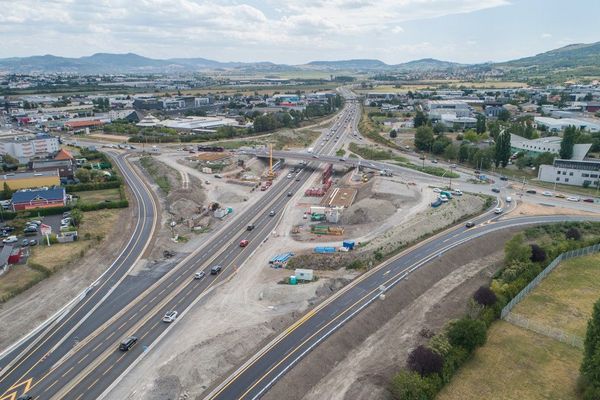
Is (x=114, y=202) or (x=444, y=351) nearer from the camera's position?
(x=444, y=351)

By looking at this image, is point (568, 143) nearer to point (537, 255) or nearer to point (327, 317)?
point (537, 255)

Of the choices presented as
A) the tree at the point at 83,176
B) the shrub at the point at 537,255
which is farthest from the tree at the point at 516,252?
the tree at the point at 83,176

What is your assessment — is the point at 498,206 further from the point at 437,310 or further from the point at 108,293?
the point at 108,293

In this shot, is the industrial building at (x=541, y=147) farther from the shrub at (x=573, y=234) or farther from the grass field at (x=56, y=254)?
the grass field at (x=56, y=254)

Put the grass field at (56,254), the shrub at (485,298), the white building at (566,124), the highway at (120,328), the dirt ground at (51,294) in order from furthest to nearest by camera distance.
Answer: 1. the white building at (566,124)
2. the grass field at (56,254)
3. the shrub at (485,298)
4. the dirt ground at (51,294)
5. the highway at (120,328)

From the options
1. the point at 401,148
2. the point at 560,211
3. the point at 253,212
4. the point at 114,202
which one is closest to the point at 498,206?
the point at 560,211

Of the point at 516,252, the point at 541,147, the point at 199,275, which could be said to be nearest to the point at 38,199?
the point at 199,275
